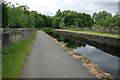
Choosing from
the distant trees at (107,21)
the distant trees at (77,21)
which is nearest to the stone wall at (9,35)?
the distant trees at (107,21)

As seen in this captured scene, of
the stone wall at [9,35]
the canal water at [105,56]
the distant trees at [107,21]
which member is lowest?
the canal water at [105,56]

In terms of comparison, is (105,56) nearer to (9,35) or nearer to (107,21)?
(9,35)

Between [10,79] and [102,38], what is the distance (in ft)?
109

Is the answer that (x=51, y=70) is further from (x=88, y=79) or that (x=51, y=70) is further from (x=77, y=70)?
(x=88, y=79)

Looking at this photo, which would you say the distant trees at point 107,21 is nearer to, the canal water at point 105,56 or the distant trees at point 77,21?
the distant trees at point 77,21

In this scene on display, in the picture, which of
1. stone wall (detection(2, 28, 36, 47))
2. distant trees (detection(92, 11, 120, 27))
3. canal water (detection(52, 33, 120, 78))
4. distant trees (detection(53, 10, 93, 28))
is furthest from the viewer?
distant trees (detection(53, 10, 93, 28))

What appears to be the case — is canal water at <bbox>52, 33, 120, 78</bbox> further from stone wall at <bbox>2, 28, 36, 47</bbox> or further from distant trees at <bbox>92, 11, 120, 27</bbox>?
distant trees at <bbox>92, 11, 120, 27</bbox>

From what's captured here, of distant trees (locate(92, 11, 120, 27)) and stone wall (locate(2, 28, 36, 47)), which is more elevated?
distant trees (locate(92, 11, 120, 27))

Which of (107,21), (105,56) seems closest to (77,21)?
(107,21)

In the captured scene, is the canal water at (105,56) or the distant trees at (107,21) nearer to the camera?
the canal water at (105,56)

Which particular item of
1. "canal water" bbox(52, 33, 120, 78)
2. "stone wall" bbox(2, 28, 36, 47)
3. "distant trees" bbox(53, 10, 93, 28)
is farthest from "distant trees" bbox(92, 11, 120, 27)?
"stone wall" bbox(2, 28, 36, 47)

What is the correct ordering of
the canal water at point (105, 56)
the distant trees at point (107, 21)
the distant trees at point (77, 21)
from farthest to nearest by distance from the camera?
1. the distant trees at point (77, 21)
2. the distant trees at point (107, 21)
3. the canal water at point (105, 56)

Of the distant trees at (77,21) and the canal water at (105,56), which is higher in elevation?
the distant trees at (77,21)

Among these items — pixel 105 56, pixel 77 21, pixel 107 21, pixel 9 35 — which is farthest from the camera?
pixel 77 21
